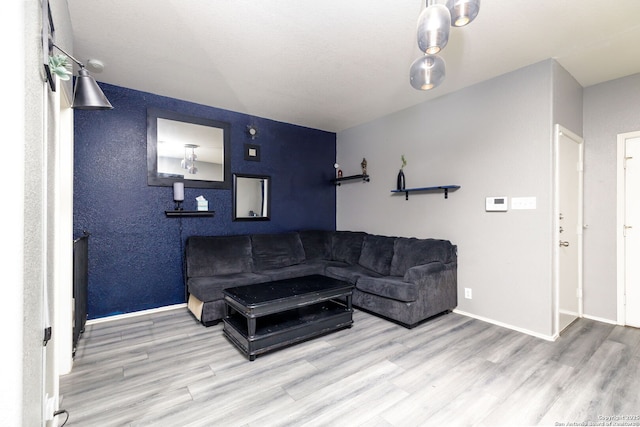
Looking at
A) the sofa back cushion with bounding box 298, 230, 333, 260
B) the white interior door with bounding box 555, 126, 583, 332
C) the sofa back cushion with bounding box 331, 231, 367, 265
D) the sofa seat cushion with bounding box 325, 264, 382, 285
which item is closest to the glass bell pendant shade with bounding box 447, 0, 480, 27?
the white interior door with bounding box 555, 126, 583, 332

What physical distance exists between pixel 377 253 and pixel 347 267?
466 mm

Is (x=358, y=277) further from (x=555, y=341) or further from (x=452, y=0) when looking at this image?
(x=452, y=0)

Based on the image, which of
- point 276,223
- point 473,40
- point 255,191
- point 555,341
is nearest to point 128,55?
point 255,191

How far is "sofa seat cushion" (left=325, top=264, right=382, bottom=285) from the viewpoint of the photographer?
3.52 metres

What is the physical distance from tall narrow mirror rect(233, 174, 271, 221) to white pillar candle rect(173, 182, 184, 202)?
779 millimetres

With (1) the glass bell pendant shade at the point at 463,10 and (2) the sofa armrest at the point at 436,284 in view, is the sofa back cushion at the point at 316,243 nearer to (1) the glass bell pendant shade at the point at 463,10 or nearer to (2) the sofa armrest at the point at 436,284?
(2) the sofa armrest at the point at 436,284

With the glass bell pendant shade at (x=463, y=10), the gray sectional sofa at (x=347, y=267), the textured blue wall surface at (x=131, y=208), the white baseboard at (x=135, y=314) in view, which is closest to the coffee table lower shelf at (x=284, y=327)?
the gray sectional sofa at (x=347, y=267)

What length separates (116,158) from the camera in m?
3.26

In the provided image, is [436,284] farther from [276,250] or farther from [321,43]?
[321,43]

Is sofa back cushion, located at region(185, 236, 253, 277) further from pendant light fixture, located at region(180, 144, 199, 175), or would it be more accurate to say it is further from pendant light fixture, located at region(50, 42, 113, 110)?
pendant light fixture, located at region(50, 42, 113, 110)

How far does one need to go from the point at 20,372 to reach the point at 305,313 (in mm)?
2245

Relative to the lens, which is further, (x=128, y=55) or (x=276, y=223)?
(x=276, y=223)

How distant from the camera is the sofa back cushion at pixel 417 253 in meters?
3.36

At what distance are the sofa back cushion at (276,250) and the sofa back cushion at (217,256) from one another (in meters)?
0.15
